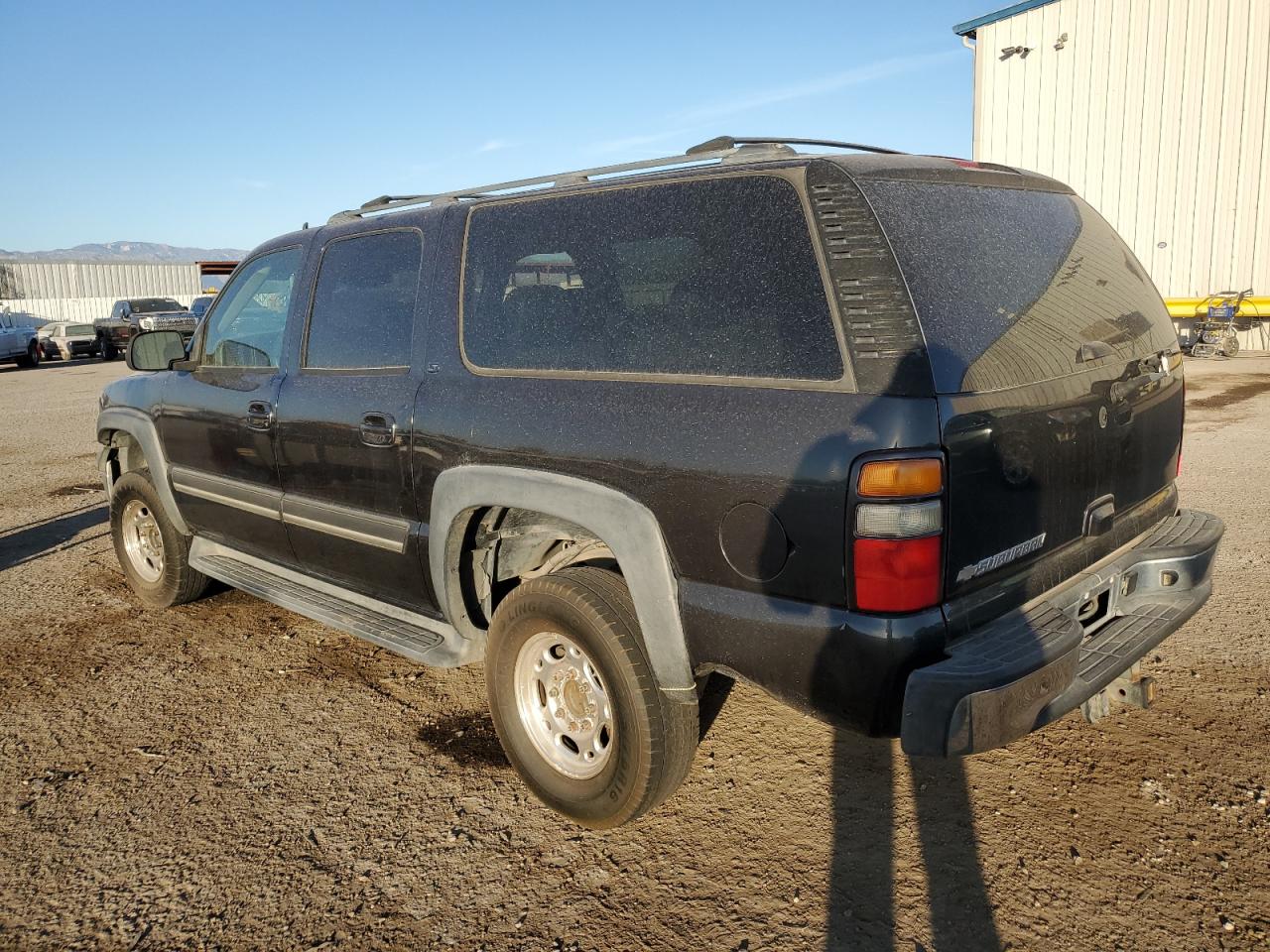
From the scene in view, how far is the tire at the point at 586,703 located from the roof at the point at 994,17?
69.8 ft

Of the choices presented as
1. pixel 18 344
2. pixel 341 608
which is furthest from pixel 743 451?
pixel 18 344

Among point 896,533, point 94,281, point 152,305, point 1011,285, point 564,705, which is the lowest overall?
point 564,705

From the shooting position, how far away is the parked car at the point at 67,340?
27.7m

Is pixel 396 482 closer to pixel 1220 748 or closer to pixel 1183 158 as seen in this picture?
pixel 1220 748

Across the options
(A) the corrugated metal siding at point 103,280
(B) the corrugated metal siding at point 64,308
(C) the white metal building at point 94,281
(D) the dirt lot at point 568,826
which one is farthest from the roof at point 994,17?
(A) the corrugated metal siding at point 103,280

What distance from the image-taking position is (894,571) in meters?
2.23

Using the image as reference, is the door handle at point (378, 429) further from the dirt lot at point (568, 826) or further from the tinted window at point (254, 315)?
the dirt lot at point (568, 826)

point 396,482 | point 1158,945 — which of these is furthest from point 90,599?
point 1158,945

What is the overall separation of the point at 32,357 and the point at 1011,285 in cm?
3020

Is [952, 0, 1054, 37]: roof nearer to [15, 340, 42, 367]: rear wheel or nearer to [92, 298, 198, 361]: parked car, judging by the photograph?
[92, 298, 198, 361]: parked car

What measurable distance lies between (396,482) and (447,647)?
2.12 ft

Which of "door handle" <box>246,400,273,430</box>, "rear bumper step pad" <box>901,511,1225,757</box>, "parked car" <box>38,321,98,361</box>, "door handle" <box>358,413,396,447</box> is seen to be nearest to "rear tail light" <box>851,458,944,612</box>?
"rear bumper step pad" <box>901,511,1225,757</box>

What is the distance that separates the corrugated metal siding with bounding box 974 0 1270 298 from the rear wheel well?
17.4 m

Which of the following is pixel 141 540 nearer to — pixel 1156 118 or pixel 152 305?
pixel 1156 118
